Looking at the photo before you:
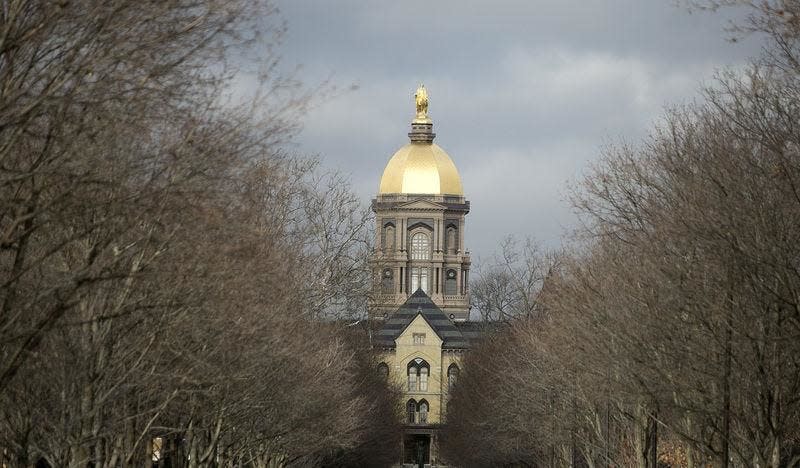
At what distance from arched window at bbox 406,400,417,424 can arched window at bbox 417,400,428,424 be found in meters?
0.56

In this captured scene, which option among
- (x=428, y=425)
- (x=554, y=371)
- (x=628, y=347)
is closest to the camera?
(x=628, y=347)

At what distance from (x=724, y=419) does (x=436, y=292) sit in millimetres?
151771

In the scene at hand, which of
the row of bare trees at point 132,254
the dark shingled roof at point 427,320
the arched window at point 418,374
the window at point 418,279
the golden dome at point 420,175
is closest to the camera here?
the row of bare trees at point 132,254

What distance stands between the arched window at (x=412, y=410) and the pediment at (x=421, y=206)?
30.4 metres

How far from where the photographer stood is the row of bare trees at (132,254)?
15.0 metres

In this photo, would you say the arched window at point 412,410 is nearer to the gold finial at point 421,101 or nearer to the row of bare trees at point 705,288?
the gold finial at point 421,101

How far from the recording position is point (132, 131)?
17.5 m

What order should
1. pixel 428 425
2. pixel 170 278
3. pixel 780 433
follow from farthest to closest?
Answer: pixel 428 425
pixel 780 433
pixel 170 278

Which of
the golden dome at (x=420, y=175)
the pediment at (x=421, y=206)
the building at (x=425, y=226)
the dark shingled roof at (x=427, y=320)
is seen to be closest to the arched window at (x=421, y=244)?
the building at (x=425, y=226)

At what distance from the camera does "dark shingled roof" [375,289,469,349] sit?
156 meters

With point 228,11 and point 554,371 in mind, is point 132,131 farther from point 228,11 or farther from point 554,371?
point 554,371

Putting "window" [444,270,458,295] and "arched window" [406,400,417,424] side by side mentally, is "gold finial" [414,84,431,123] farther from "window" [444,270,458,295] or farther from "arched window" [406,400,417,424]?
"arched window" [406,400,417,424]

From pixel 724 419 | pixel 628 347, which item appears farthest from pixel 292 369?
pixel 724 419

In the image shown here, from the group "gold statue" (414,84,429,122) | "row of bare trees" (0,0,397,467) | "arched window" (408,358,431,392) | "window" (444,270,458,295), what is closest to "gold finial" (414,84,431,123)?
"gold statue" (414,84,429,122)
